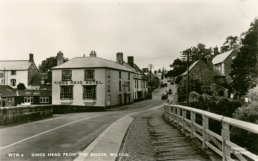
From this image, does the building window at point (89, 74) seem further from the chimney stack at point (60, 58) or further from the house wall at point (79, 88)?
the chimney stack at point (60, 58)

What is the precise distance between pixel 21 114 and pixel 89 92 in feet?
107

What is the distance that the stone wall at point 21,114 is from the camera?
1869 cm

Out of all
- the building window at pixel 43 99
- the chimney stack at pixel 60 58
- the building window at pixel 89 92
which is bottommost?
the building window at pixel 43 99

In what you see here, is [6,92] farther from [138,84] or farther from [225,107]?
[225,107]

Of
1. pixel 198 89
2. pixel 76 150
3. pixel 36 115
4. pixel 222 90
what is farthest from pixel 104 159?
pixel 222 90

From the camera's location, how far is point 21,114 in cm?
2139

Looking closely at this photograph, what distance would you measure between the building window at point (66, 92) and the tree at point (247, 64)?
2541cm

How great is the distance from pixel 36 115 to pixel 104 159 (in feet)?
58.9

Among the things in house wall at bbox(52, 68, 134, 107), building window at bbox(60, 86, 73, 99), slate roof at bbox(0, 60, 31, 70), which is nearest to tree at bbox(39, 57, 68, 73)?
slate roof at bbox(0, 60, 31, 70)

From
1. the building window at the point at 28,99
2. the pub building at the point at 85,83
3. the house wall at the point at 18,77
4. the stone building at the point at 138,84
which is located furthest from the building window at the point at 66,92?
the house wall at the point at 18,77

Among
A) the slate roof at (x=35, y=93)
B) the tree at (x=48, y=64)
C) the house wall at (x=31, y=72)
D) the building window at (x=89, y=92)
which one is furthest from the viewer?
the tree at (x=48, y=64)

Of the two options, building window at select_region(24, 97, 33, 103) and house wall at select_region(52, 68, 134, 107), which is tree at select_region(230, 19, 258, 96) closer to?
house wall at select_region(52, 68, 134, 107)

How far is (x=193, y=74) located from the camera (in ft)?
178

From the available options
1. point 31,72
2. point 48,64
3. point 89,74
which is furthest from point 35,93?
point 48,64
